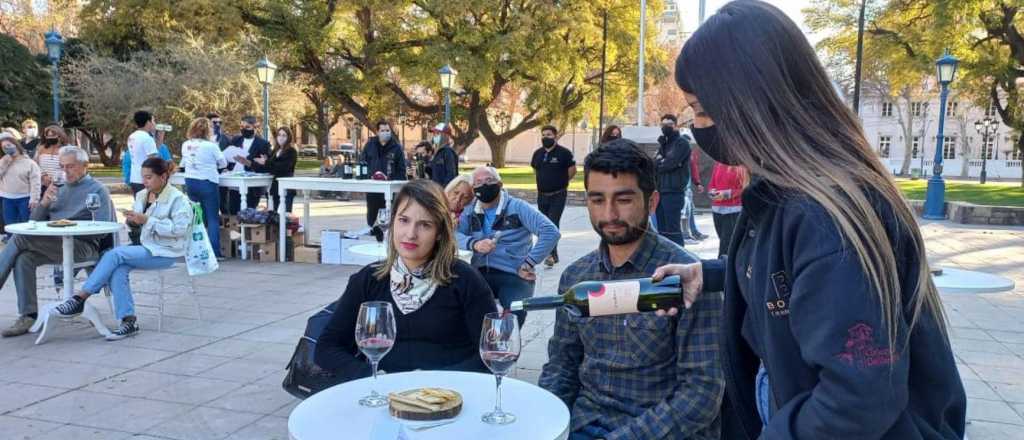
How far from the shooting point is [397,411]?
198 centimetres

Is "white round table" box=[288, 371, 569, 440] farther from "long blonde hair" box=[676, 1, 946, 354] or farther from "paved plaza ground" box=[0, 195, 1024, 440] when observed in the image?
"paved plaza ground" box=[0, 195, 1024, 440]

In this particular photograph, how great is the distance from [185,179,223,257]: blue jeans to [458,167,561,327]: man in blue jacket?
554 centimetres

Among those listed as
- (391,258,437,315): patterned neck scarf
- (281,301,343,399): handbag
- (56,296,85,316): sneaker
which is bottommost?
(56,296,85,316): sneaker

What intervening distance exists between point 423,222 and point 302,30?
2516 cm

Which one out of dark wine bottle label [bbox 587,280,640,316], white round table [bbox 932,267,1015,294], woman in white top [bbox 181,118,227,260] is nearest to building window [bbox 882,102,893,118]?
woman in white top [bbox 181,118,227,260]

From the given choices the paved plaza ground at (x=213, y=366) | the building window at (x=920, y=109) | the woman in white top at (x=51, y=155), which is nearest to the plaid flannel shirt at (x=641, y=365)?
the paved plaza ground at (x=213, y=366)

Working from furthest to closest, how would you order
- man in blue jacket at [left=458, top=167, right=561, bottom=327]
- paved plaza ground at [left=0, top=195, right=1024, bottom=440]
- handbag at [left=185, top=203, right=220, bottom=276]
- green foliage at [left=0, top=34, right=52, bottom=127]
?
1. green foliage at [left=0, top=34, right=52, bottom=127]
2. handbag at [left=185, top=203, right=220, bottom=276]
3. man in blue jacket at [left=458, top=167, right=561, bottom=327]
4. paved plaza ground at [left=0, top=195, right=1024, bottom=440]

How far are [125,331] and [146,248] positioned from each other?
67 centimetres

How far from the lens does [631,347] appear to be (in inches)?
91.0

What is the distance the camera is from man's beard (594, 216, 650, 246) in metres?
2.40

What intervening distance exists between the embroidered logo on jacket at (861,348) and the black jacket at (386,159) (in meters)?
9.42

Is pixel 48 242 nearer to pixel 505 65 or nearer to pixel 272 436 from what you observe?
pixel 272 436

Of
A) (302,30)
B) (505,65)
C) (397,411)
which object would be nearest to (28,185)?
(397,411)

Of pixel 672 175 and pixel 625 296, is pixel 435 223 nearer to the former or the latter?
pixel 625 296
